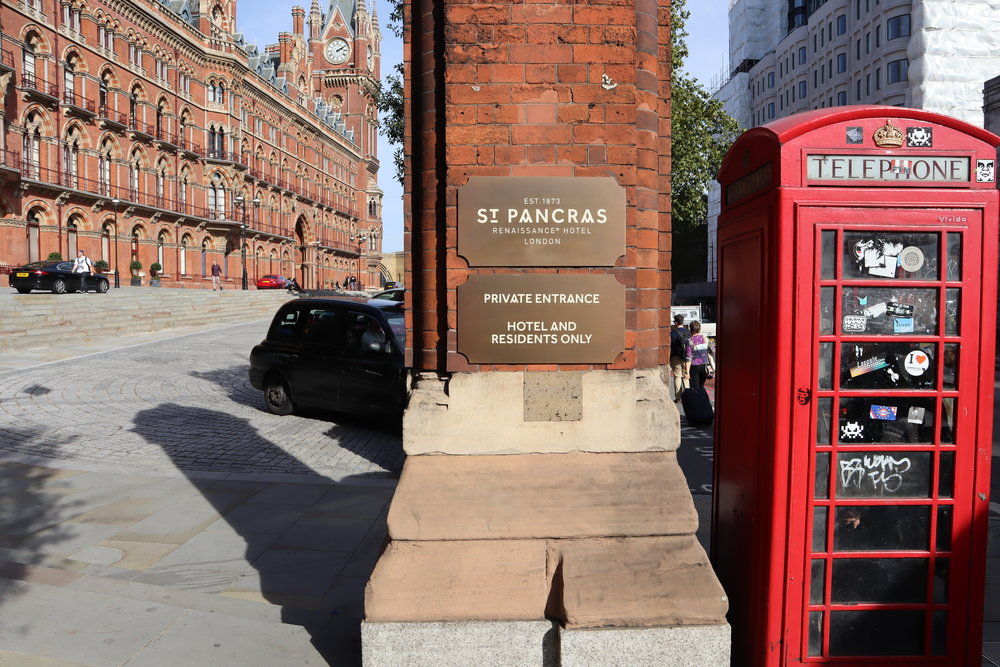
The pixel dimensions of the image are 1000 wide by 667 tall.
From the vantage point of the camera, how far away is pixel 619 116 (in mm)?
3357

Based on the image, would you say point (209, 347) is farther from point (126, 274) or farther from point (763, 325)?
point (126, 274)

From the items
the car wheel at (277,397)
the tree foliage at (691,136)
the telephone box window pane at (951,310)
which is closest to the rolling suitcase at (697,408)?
the telephone box window pane at (951,310)

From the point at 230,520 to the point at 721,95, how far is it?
8024 centimetres

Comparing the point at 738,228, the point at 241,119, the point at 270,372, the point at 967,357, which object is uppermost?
the point at 241,119

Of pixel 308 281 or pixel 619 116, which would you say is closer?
pixel 619 116

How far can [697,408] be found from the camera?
13.6 feet

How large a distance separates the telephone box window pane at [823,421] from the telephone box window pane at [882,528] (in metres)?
0.35

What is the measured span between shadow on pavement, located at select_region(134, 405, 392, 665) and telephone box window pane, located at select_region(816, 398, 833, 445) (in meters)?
2.47

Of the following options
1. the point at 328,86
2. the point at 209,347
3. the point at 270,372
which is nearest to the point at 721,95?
the point at 328,86

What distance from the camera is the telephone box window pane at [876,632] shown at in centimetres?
330

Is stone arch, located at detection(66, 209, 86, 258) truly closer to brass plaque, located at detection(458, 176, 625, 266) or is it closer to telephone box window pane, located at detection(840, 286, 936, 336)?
brass plaque, located at detection(458, 176, 625, 266)

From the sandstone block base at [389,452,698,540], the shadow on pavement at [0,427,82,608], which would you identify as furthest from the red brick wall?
the shadow on pavement at [0,427,82,608]

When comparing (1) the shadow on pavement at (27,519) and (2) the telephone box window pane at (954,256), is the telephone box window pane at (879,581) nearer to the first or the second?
(2) the telephone box window pane at (954,256)

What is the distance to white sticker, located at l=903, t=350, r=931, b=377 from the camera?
3.17m
